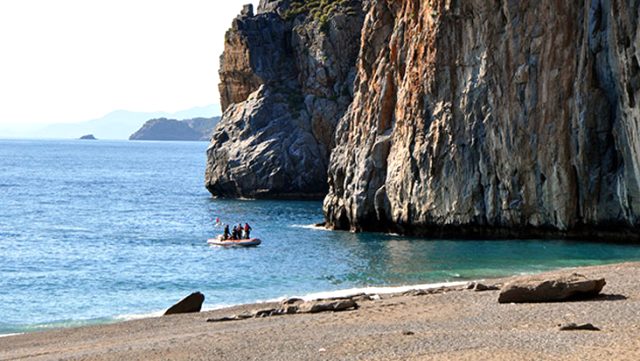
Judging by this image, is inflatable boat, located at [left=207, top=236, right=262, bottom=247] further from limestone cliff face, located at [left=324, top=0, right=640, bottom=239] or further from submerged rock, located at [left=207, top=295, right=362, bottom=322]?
submerged rock, located at [left=207, top=295, right=362, bottom=322]

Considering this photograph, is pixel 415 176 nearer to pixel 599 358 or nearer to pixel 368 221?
pixel 368 221

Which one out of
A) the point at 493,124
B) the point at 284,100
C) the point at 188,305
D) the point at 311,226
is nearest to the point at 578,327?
the point at 188,305

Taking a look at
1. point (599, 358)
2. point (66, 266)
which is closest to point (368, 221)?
point (66, 266)

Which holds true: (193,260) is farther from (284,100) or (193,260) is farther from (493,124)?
(284,100)

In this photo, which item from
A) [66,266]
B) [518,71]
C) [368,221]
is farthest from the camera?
[368,221]

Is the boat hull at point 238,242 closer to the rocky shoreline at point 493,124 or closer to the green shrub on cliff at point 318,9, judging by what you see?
the rocky shoreline at point 493,124

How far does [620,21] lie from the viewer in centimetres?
5003

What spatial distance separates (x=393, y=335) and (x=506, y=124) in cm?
3774

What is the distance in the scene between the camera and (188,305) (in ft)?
117

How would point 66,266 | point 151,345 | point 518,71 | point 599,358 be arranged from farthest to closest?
point 518,71 < point 66,266 < point 151,345 < point 599,358

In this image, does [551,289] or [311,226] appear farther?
[311,226]

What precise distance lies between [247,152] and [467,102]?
51.6 metres

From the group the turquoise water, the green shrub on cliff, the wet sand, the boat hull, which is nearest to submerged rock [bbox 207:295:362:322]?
the wet sand

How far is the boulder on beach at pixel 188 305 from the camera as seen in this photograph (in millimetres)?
35406
